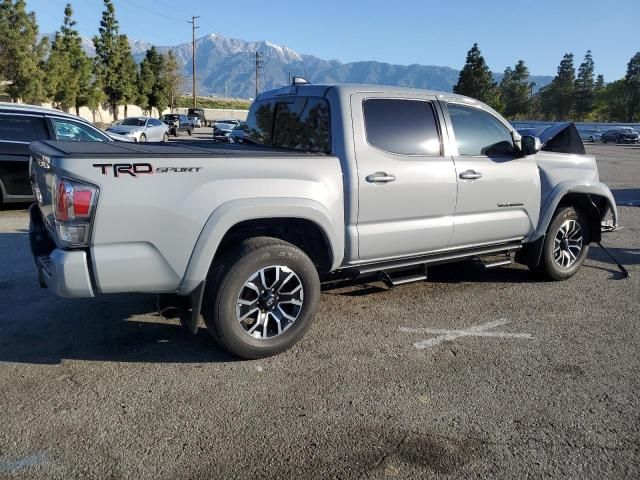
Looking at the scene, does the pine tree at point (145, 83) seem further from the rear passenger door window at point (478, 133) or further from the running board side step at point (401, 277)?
the running board side step at point (401, 277)

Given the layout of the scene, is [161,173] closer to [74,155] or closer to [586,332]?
[74,155]

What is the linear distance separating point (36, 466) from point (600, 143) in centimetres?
6028

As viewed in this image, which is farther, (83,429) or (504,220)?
(504,220)

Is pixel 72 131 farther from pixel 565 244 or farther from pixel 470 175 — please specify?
pixel 565 244

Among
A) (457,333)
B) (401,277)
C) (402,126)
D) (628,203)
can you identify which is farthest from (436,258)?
(628,203)

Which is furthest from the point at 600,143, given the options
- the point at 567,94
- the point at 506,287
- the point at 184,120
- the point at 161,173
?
the point at 161,173

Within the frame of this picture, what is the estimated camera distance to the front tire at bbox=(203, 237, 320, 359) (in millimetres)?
3582

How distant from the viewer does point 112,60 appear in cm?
4259

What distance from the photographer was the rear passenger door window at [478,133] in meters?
4.84

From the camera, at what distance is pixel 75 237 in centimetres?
313

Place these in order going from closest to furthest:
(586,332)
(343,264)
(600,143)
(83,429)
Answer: (83,429) < (343,264) < (586,332) < (600,143)

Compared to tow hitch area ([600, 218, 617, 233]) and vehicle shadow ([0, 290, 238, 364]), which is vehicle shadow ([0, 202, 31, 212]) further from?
tow hitch area ([600, 218, 617, 233])

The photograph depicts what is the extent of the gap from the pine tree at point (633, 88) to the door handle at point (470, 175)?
86.6 metres

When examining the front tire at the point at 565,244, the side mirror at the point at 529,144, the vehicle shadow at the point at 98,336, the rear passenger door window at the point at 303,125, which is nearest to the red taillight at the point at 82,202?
the vehicle shadow at the point at 98,336
